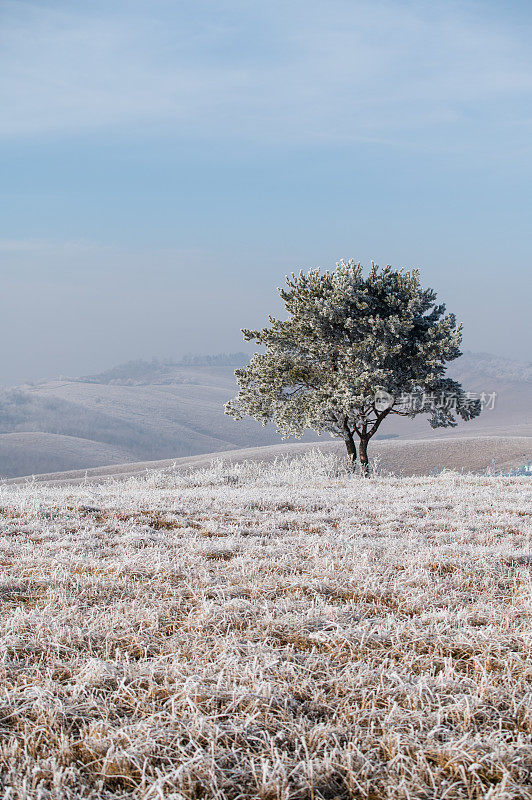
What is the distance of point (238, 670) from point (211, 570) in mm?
2415

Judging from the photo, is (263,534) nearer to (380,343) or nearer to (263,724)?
(263,724)

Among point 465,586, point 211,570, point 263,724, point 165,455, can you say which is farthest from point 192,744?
point 165,455

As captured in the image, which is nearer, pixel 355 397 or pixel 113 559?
pixel 113 559

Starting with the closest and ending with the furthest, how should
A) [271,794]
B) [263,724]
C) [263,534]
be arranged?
[271,794] → [263,724] → [263,534]

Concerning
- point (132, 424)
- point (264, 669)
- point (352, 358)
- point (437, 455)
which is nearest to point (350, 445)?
point (352, 358)

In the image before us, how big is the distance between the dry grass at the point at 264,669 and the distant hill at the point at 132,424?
9345 cm

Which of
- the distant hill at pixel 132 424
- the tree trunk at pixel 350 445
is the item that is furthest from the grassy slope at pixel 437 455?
the distant hill at pixel 132 424

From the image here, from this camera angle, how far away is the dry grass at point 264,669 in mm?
2666

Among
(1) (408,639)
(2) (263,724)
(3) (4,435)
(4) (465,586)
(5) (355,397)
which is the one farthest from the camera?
(3) (4,435)

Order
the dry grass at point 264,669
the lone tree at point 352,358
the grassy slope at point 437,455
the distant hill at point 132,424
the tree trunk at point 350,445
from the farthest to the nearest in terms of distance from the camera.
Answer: the distant hill at point 132,424 → the grassy slope at point 437,455 → the tree trunk at point 350,445 → the lone tree at point 352,358 → the dry grass at point 264,669

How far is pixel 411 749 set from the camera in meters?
2.86

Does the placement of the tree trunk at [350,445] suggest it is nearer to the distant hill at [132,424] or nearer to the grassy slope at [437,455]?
the grassy slope at [437,455]

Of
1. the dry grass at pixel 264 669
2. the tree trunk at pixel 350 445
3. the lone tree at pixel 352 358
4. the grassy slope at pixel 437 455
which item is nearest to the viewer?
the dry grass at pixel 264 669

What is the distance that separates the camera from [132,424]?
139125 millimetres
